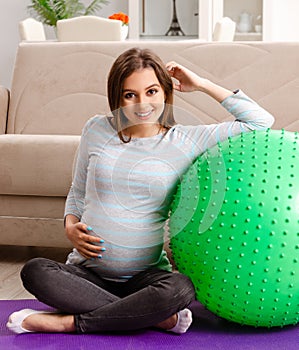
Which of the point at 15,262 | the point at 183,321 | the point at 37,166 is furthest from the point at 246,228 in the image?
the point at 15,262

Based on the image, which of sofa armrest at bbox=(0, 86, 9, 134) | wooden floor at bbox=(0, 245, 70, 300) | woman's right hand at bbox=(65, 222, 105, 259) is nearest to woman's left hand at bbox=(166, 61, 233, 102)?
woman's right hand at bbox=(65, 222, 105, 259)

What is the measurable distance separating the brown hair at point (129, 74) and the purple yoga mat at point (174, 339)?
0.49 meters

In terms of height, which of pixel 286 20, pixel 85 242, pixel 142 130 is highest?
pixel 142 130

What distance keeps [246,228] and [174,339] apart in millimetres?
342

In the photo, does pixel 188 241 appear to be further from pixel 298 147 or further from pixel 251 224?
pixel 298 147

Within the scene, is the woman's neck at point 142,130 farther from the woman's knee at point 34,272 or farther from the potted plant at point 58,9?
the potted plant at point 58,9

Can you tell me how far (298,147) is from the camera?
1718mm

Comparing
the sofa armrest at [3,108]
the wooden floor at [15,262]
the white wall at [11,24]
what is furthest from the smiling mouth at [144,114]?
the white wall at [11,24]

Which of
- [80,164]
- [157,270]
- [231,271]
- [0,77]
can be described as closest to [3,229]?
[80,164]

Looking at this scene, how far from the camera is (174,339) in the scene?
1758 millimetres

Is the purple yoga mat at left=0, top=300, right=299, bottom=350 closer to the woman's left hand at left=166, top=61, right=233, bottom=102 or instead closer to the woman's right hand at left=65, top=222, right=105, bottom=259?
the woman's right hand at left=65, top=222, right=105, bottom=259

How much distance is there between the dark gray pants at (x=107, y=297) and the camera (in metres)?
1.73

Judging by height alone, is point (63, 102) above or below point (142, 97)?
below

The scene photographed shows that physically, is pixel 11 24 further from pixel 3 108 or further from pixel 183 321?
pixel 183 321
